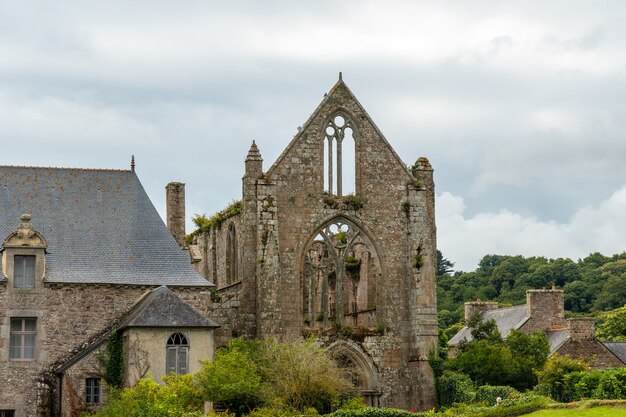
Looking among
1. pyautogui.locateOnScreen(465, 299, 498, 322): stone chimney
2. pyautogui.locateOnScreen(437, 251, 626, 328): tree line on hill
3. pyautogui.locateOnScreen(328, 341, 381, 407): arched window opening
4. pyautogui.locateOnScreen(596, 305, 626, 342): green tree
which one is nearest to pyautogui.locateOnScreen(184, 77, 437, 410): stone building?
pyautogui.locateOnScreen(328, 341, 381, 407): arched window opening

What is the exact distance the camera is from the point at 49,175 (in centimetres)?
4619

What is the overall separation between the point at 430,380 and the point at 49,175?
15.9 m

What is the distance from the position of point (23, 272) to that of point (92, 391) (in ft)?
16.2

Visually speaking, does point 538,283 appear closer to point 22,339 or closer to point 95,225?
point 95,225

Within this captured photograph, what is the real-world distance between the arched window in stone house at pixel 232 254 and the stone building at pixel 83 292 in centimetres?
413

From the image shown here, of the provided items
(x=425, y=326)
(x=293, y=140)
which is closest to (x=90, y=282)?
(x=293, y=140)

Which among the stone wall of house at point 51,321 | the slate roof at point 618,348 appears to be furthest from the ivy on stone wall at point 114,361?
the slate roof at point 618,348

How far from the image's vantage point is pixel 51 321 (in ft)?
140

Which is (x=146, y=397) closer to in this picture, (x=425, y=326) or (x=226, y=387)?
(x=226, y=387)

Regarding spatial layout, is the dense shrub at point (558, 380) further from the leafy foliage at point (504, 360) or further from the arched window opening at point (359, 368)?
the arched window opening at point (359, 368)

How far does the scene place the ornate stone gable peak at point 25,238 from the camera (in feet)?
140

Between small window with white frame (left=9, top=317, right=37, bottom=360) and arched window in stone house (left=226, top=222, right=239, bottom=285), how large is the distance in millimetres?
9021

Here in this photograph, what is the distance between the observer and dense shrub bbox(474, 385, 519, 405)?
42.9 meters

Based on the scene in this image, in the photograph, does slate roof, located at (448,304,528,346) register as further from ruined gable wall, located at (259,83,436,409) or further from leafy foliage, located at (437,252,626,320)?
leafy foliage, located at (437,252,626,320)
